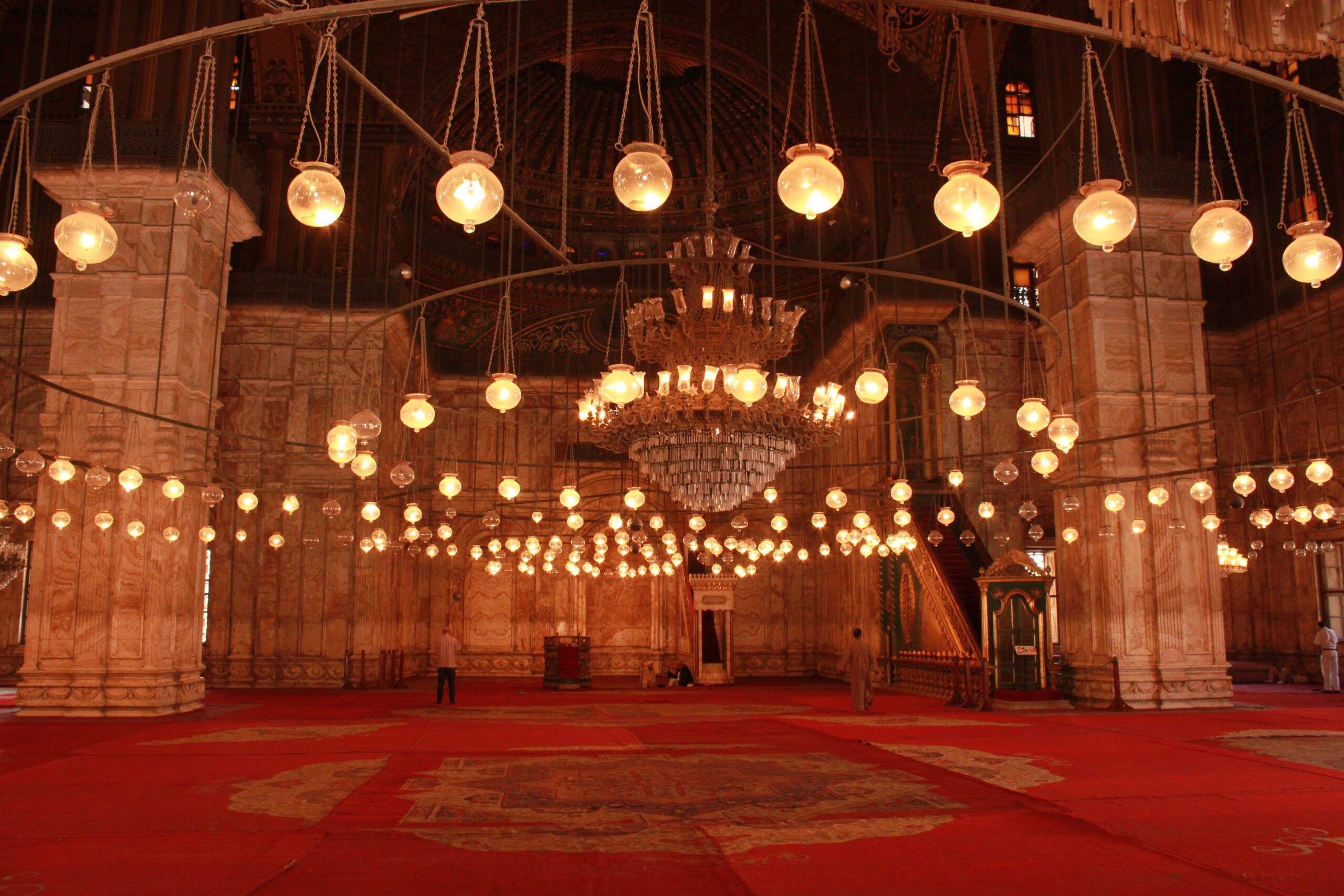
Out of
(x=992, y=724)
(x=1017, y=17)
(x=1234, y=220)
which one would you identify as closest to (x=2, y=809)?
(x=1017, y=17)

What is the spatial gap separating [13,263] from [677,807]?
3.92 m

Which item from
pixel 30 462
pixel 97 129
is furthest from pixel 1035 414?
pixel 97 129

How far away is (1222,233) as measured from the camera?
381 centimetres

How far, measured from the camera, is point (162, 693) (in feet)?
31.3

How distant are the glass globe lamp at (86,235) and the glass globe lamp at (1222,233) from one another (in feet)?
13.6

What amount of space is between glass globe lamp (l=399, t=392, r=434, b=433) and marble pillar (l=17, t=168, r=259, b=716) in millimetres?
3890

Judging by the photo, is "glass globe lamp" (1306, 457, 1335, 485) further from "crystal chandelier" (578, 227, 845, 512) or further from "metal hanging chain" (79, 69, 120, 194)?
"metal hanging chain" (79, 69, 120, 194)

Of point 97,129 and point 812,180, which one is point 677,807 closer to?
point 812,180

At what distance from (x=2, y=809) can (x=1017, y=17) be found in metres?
5.87

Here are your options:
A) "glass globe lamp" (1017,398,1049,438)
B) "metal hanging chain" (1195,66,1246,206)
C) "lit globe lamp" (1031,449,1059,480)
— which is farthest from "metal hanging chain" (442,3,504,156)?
"lit globe lamp" (1031,449,1059,480)

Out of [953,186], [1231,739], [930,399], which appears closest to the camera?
[953,186]

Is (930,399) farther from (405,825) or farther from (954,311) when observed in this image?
(405,825)

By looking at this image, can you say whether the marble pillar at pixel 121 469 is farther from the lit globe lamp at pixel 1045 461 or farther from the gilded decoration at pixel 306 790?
the lit globe lamp at pixel 1045 461

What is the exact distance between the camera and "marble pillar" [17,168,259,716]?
9414mm
